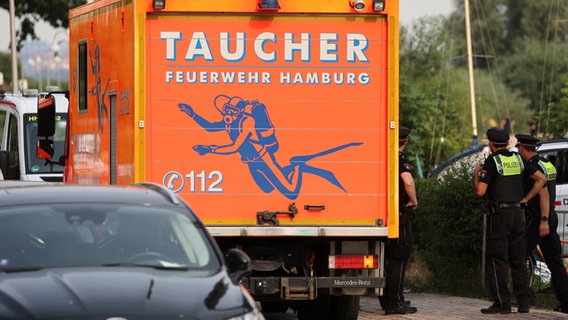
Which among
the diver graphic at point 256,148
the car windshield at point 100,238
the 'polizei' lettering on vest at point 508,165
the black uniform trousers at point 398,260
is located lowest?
the black uniform trousers at point 398,260

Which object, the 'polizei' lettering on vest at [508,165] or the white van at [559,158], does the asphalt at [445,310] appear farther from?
the white van at [559,158]

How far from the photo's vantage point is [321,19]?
12.3 metres

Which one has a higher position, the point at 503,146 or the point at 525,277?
the point at 503,146

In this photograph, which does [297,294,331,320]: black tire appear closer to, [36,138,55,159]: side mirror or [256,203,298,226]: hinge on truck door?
[256,203,298,226]: hinge on truck door

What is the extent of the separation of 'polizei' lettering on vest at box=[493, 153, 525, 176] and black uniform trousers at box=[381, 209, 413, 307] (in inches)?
38.7

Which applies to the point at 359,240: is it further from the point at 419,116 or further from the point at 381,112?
the point at 419,116

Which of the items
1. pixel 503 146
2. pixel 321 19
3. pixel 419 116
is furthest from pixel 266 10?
pixel 419 116

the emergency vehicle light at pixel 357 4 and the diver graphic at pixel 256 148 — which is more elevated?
the emergency vehicle light at pixel 357 4

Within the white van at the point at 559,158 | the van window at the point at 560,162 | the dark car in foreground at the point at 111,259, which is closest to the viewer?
the dark car in foreground at the point at 111,259

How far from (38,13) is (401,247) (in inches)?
1254

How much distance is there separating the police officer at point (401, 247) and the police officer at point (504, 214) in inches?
27.7

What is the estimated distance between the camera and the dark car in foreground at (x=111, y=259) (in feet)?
25.3

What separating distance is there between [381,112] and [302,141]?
0.71 meters

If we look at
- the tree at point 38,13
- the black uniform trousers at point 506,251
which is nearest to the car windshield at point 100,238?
the black uniform trousers at point 506,251
